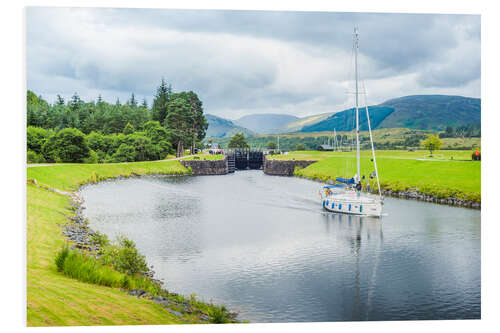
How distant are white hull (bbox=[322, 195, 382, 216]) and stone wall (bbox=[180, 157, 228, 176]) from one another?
2753cm

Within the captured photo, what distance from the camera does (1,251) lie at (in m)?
8.87

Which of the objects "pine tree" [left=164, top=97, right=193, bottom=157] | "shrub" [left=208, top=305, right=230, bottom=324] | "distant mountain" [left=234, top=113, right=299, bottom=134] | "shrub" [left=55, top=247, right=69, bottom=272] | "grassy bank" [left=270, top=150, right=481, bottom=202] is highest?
"distant mountain" [left=234, top=113, right=299, bottom=134]

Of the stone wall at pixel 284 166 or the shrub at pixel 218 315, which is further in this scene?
the stone wall at pixel 284 166

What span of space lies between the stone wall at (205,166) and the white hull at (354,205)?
27532mm

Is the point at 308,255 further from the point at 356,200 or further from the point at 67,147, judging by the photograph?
the point at 67,147

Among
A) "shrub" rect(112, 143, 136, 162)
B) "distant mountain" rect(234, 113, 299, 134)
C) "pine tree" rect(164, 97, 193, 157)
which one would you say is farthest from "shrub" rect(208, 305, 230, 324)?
"pine tree" rect(164, 97, 193, 157)

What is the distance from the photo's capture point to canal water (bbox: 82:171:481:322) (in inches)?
372

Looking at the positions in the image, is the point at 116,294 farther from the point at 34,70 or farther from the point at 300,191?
the point at 300,191

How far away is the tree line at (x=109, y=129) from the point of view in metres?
21.3

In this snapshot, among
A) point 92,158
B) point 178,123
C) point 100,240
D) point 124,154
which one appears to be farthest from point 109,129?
point 100,240

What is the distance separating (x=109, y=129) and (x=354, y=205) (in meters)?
23.6

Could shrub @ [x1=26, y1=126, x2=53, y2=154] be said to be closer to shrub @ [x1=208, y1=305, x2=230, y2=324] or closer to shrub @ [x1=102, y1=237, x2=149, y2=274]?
shrub @ [x1=102, y1=237, x2=149, y2=274]

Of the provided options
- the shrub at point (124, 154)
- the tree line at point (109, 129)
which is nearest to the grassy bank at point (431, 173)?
the tree line at point (109, 129)

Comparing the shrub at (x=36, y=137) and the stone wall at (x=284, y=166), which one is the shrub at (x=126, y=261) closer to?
the shrub at (x=36, y=137)
